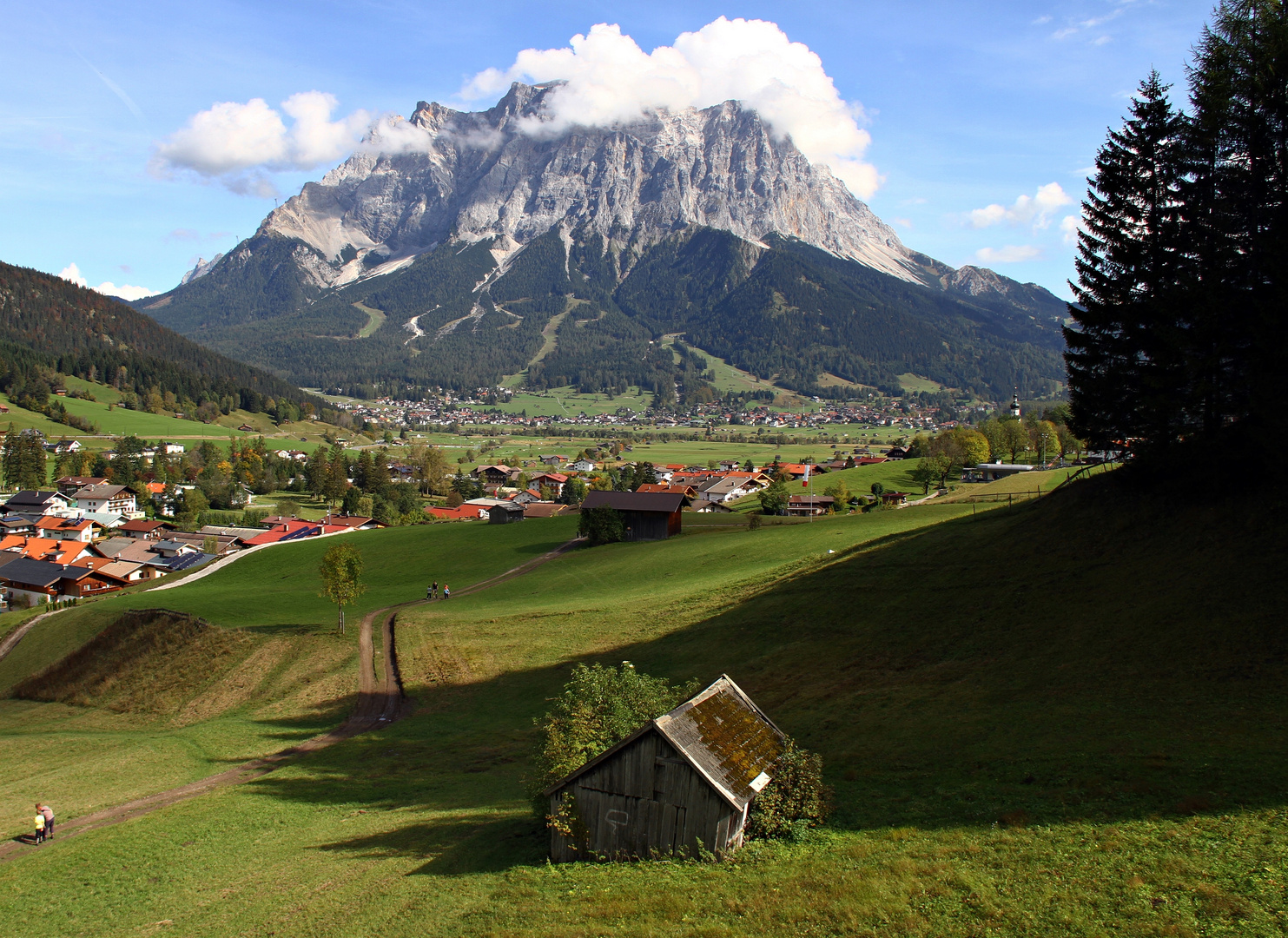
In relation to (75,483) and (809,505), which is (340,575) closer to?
(809,505)

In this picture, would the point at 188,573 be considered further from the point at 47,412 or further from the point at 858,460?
the point at 47,412

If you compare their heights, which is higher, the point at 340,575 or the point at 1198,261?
the point at 1198,261

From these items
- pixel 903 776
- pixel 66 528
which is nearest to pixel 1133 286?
pixel 903 776

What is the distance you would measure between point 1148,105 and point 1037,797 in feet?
101

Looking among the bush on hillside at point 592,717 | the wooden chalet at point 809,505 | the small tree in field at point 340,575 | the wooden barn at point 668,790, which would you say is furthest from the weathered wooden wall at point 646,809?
the wooden chalet at point 809,505

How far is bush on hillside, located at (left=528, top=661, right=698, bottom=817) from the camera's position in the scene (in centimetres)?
1723

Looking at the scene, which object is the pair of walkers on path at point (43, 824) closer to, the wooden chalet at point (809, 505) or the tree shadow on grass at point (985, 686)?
the tree shadow on grass at point (985, 686)

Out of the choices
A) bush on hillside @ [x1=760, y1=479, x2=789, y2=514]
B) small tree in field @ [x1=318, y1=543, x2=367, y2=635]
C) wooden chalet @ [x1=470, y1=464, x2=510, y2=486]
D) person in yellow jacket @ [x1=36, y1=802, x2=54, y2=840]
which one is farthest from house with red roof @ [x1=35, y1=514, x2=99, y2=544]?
person in yellow jacket @ [x1=36, y1=802, x2=54, y2=840]

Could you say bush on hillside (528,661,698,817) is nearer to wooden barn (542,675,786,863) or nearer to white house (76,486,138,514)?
wooden barn (542,675,786,863)

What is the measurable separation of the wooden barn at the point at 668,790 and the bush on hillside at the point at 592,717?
0.69 meters

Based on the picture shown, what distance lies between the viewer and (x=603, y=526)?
2899 inches

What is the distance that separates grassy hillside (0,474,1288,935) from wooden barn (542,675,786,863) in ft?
2.40

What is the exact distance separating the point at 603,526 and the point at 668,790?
5817 cm

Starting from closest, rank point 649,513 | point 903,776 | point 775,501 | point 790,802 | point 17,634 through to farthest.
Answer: point 790,802
point 903,776
point 17,634
point 649,513
point 775,501
